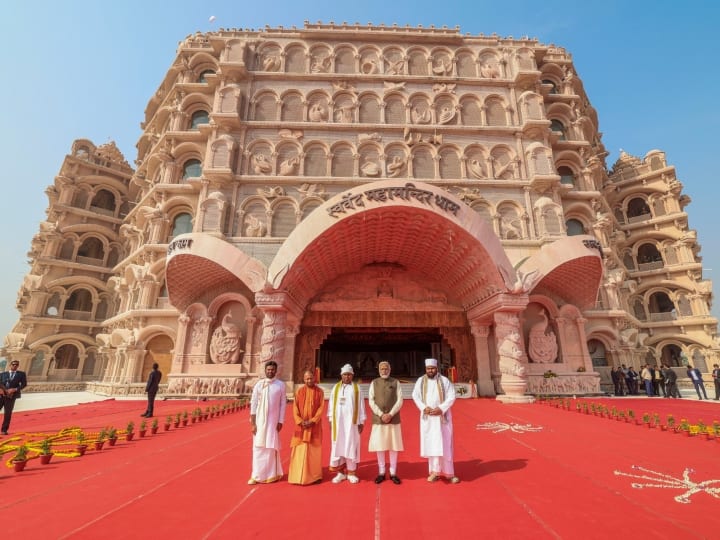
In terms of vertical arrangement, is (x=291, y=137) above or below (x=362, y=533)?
above

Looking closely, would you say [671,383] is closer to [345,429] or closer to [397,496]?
[397,496]

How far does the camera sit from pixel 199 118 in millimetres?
20141

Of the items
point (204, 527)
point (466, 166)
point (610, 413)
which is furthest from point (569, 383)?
point (204, 527)

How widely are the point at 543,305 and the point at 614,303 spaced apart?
506cm

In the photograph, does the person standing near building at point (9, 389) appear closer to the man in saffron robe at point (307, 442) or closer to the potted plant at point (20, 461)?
the potted plant at point (20, 461)

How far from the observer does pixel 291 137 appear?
1728 cm

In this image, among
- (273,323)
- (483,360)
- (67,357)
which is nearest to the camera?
(273,323)

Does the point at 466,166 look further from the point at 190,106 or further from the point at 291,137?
the point at 190,106

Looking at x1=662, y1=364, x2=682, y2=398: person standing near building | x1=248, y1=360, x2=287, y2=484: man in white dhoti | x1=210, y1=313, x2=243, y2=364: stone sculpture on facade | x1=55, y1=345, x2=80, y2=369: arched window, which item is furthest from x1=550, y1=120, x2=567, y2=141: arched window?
x1=55, y1=345, x2=80, y2=369: arched window

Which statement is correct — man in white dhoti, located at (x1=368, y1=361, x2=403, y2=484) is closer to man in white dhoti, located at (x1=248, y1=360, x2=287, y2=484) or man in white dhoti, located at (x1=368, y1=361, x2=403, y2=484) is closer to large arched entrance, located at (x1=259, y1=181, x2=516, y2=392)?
man in white dhoti, located at (x1=248, y1=360, x2=287, y2=484)

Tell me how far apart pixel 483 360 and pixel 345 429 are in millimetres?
11448

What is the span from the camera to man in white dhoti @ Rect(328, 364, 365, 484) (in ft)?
13.6

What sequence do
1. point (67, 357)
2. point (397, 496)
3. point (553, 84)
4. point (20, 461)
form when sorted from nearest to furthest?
point (397, 496)
point (20, 461)
point (553, 84)
point (67, 357)

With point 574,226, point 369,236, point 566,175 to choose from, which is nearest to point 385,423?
point 369,236
